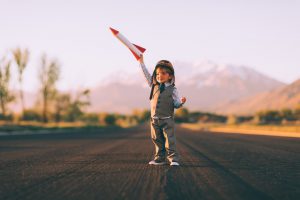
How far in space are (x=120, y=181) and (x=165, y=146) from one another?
234 centimetres

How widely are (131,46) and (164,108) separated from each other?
1.64 m

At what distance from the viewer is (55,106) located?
5516cm

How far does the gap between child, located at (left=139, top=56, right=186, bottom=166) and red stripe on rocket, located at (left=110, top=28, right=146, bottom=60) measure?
0.69 meters

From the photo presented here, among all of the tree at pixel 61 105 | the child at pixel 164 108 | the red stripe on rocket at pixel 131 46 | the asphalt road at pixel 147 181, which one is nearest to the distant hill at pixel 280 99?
the tree at pixel 61 105

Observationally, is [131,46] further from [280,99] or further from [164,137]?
[280,99]

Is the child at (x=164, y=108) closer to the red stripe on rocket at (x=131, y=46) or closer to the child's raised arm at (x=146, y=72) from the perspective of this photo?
the child's raised arm at (x=146, y=72)

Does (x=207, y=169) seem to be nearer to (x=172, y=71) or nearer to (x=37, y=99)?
(x=172, y=71)

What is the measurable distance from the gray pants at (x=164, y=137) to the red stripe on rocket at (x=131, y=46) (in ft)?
4.97

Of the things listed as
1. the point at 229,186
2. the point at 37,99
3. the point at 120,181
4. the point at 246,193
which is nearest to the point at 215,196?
the point at 246,193

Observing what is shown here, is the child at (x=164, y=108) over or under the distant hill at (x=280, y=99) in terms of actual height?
under

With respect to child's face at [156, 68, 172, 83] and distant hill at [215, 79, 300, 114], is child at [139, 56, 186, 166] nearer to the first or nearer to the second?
child's face at [156, 68, 172, 83]

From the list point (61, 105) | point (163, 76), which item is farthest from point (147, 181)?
point (61, 105)

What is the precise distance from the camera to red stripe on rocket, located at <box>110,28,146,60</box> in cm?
834

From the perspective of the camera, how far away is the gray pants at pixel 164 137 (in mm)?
7434
